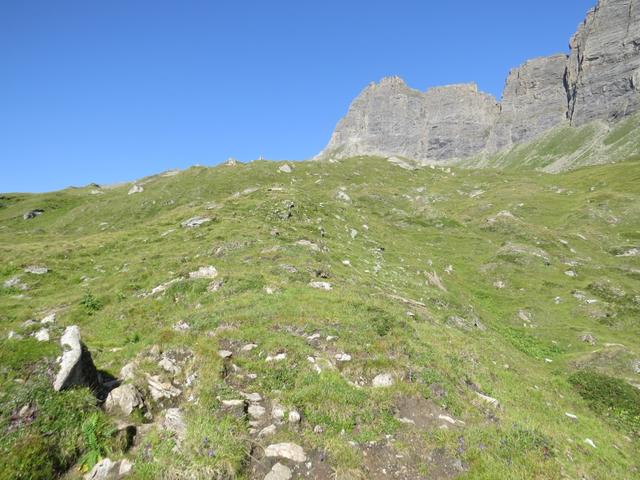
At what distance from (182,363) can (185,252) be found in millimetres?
20287

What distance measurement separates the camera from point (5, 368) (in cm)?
934

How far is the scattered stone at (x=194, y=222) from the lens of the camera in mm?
40719

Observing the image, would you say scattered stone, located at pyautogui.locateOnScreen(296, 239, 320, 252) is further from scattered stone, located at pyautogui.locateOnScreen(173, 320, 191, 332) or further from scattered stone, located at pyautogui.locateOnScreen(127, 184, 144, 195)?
scattered stone, located at pyautogui.locateOnScreen(127, 184, 144, 195)

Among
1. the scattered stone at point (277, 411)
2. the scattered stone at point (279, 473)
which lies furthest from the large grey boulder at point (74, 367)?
the scattered stone at point (279, 473)

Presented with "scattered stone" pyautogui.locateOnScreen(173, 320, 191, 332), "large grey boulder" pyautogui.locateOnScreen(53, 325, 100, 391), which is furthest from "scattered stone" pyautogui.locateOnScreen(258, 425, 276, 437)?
"scattered stone" pyautogui.locateOnScreen(173, 320, 191, 332)

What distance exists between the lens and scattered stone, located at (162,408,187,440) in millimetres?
9400

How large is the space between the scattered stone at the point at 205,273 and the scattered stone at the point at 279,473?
16.3m

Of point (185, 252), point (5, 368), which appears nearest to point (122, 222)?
point (185, 252)

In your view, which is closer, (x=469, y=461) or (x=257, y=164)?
(x=469, y=461)

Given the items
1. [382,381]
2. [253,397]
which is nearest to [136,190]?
[253,397]

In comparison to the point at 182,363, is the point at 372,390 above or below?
below

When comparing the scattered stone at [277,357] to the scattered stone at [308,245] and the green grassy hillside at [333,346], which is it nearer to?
the green grassy hillside at [333,346]

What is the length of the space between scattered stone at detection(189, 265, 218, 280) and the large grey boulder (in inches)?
522

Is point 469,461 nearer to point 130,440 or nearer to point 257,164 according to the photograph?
point 130,440
